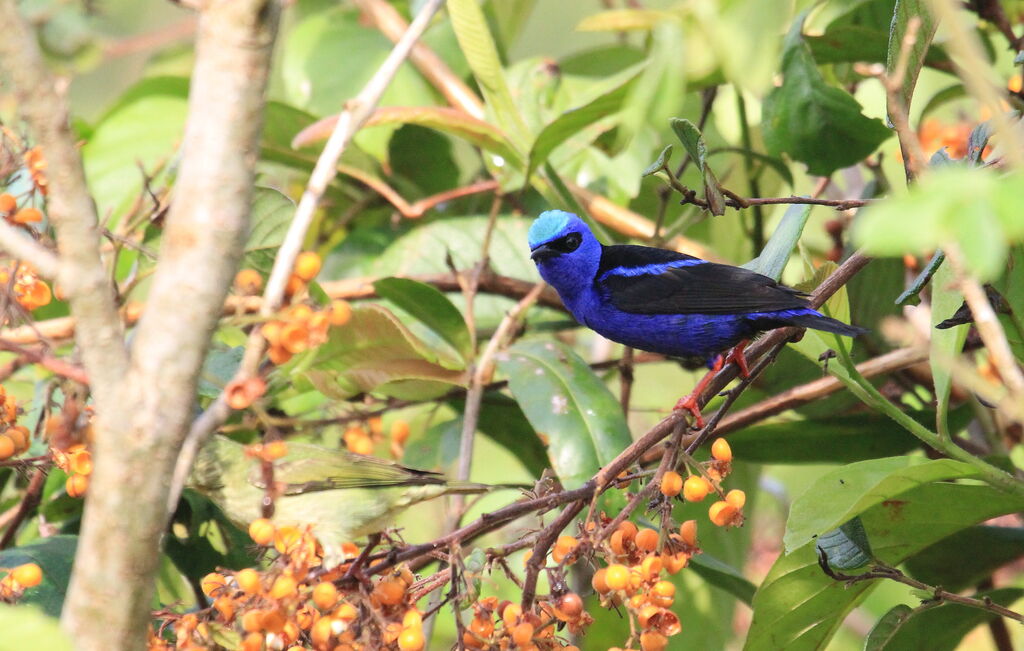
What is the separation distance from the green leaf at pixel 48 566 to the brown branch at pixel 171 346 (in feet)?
3.26

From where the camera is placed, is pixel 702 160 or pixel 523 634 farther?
pixel 702 160

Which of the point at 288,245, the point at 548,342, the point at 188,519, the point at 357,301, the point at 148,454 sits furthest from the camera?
the point at 357,301

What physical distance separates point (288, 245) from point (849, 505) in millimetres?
1031

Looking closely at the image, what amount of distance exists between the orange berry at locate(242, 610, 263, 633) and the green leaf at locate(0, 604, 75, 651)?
1.62ft

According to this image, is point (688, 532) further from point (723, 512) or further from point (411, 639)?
point (411, 639)

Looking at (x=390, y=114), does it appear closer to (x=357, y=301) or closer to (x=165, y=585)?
(x=357, y=301)

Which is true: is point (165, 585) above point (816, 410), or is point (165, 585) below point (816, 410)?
below

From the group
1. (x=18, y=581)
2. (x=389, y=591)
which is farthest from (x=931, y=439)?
(x=18, y=581)

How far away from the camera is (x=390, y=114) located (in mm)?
2816

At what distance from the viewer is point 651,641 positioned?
1666mm

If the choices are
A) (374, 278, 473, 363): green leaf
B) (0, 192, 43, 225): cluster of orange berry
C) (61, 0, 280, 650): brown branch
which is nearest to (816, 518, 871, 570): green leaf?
(374, 278, 473, 363): green leaf

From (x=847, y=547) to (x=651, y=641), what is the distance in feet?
1.65

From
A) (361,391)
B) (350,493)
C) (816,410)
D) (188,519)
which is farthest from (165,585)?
(816,410)

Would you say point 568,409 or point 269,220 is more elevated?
point 269,220
